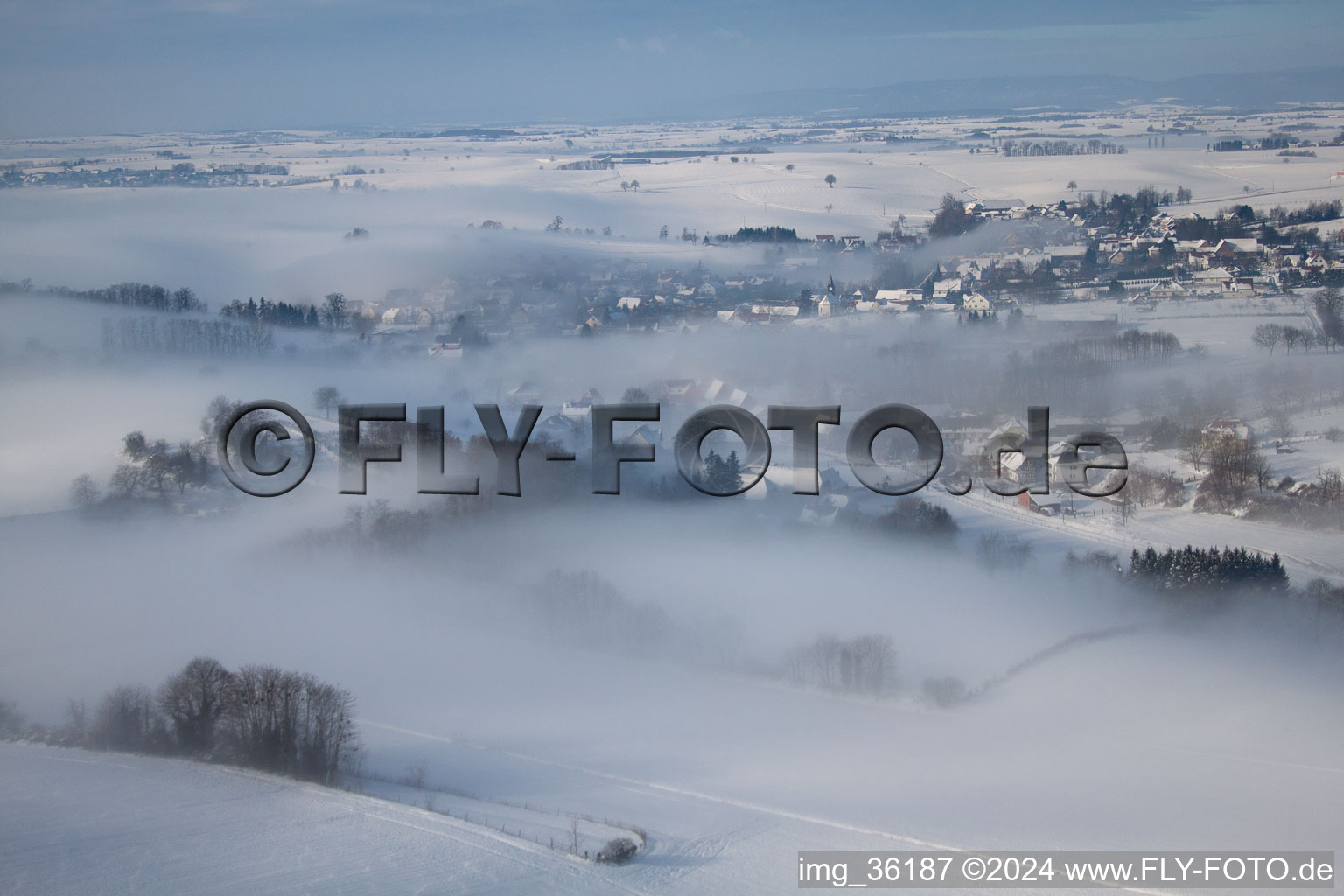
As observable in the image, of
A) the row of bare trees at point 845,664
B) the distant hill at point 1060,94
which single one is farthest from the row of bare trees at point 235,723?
the distant hill at point 1060,94

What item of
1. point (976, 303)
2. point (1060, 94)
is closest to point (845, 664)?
point (976, 303)

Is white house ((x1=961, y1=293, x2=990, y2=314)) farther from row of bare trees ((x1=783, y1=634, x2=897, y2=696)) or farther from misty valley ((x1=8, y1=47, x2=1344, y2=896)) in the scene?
row of bare trees ((x1=783, y1=634, x2=897, y2=696))

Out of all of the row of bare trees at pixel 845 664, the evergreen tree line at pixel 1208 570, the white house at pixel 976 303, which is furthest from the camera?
the white house at pixel 976 303

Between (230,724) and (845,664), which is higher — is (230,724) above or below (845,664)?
below

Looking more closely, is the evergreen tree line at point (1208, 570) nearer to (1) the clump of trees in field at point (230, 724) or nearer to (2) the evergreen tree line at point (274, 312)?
(1) the clump of trees in field at point (230, 724)

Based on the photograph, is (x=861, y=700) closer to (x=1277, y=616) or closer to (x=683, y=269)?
(x=1277, y=616)

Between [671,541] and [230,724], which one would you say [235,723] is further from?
[671,541]
